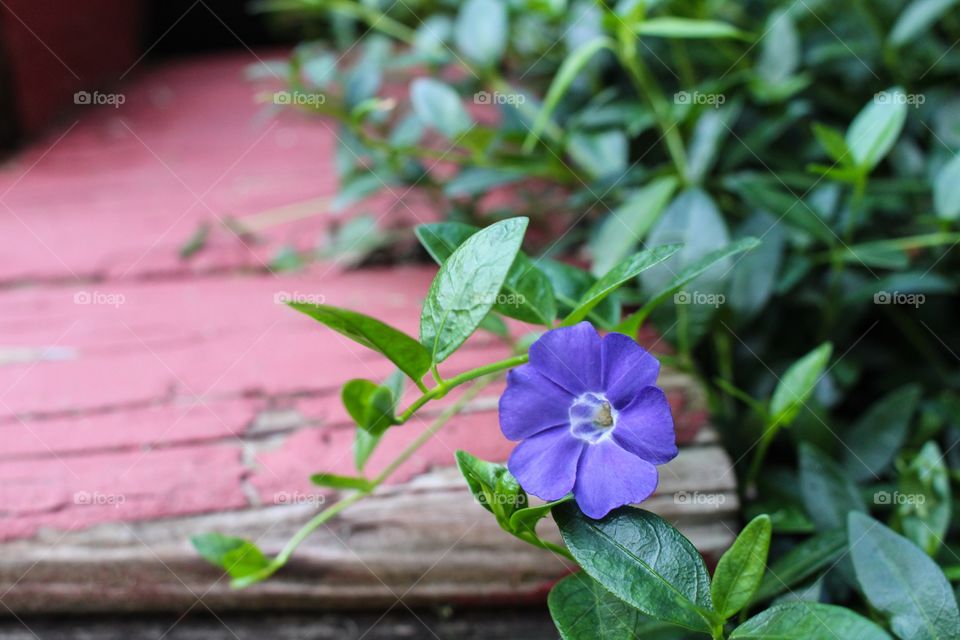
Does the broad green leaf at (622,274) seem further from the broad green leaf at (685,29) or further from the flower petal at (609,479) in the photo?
the broad green leaf at (685,29)

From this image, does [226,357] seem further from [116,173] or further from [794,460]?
[116,173]

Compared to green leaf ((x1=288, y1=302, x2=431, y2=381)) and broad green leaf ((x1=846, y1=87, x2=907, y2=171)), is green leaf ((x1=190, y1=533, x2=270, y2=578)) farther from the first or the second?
broad green leaf ((x1=846, y1=87, x2=907, y2=171))

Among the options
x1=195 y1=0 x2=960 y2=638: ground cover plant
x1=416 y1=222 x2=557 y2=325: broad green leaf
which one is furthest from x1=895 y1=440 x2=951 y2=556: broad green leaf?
x1=416 y1=222 x2=557 y2=325: broad green leaf

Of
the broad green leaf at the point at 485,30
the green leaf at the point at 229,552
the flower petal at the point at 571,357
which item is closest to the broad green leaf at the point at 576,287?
the flower petal at the point at 571,357

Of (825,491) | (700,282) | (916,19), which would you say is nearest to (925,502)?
(825,491)

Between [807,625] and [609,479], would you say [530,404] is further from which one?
[807,625]

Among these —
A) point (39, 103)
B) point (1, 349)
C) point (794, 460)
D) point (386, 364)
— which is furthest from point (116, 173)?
point (794, 460)
